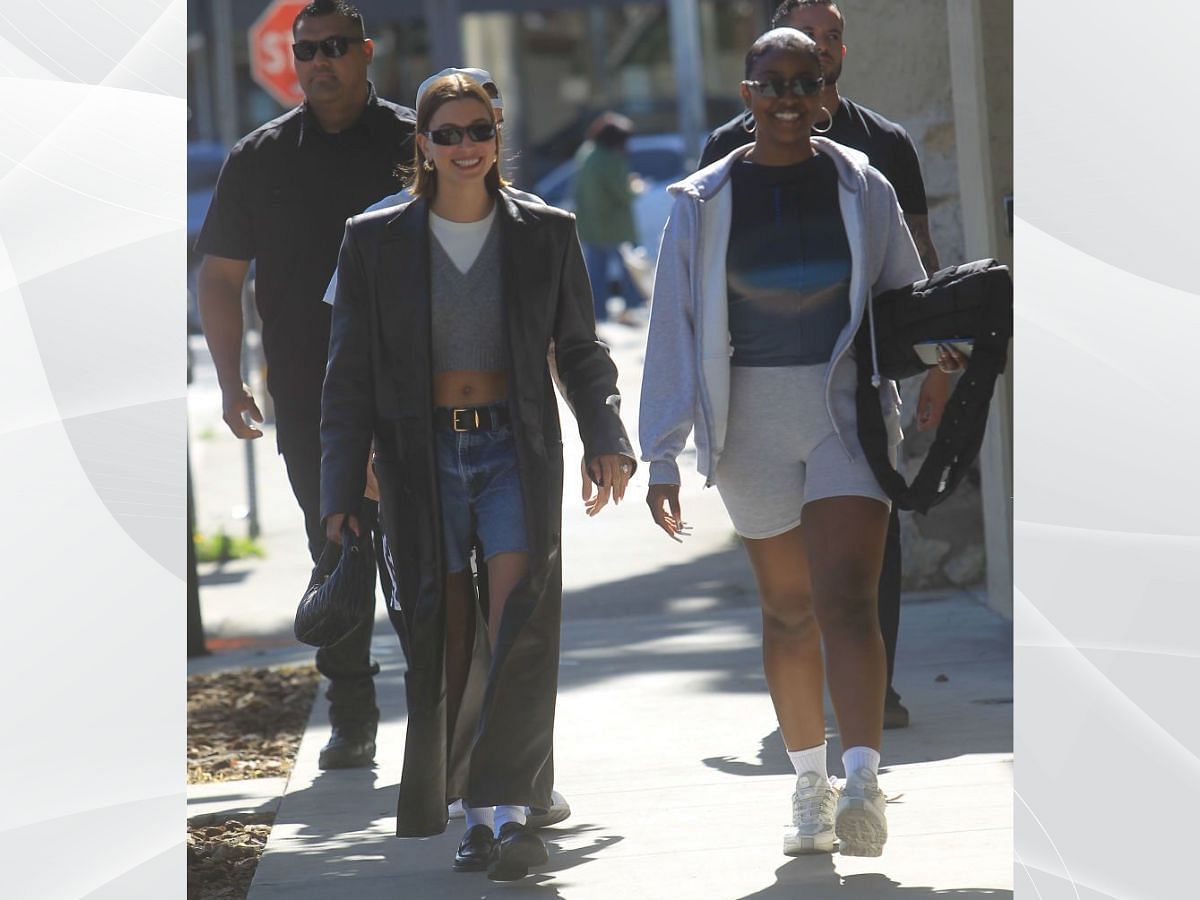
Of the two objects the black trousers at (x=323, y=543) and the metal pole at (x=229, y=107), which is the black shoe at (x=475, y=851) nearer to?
the black trousers at (x=323, y=543)

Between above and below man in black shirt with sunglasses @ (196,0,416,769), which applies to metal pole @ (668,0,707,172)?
above

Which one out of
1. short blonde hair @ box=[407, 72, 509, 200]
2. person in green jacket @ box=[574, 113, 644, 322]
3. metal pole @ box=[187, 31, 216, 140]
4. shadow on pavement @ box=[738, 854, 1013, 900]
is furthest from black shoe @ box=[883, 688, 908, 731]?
metal pole @ box=[187, 31, 216, 140]

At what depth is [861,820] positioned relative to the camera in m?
4.83

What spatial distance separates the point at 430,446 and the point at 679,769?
1.62 meters

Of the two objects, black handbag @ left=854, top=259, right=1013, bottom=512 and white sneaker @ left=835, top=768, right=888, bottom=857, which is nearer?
white sneaker @ left=835, top=768, right=888, bottom=857

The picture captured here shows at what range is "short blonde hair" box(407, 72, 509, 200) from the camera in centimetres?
514

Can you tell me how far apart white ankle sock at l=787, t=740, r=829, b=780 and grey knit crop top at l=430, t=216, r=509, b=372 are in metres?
1.20

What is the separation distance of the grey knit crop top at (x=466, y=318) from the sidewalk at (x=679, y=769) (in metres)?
1.29

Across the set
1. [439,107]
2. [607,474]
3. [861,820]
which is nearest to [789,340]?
[607,474]

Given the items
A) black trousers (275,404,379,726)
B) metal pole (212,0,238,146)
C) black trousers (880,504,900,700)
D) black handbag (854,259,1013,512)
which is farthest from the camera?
metal pole (212,0,238,146)

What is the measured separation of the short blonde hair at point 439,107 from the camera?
203 inches

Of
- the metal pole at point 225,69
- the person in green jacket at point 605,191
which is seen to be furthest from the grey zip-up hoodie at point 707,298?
the metal pole at point 225,69

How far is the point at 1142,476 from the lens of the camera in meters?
4.19

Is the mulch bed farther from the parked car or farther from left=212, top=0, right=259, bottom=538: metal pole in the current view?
the parked car
